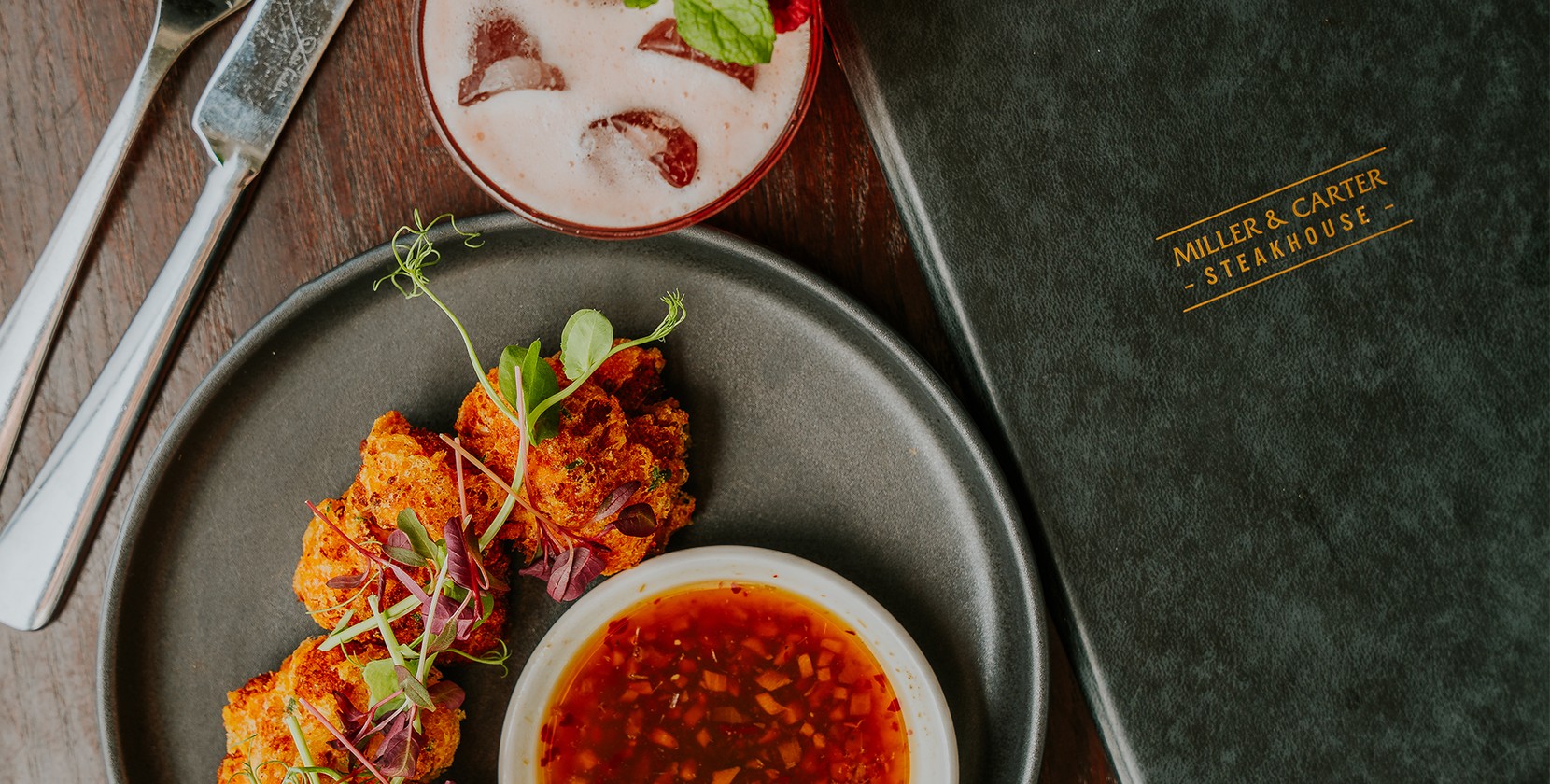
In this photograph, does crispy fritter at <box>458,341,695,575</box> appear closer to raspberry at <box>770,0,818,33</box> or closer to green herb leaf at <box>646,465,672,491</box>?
green herb leaf at <box>646,465,672,491</box>

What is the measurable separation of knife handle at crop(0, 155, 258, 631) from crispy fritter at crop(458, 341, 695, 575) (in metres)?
0.58

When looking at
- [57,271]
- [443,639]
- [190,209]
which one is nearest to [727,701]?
[443,639]

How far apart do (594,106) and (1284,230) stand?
122cm

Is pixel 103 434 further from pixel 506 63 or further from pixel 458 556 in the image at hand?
pixel 506 63

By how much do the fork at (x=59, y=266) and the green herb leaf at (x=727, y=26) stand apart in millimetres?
967

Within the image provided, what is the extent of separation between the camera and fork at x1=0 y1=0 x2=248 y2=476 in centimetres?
176

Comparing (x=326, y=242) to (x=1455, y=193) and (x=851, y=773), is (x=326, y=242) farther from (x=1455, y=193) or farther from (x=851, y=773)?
(x=1455, y=193)

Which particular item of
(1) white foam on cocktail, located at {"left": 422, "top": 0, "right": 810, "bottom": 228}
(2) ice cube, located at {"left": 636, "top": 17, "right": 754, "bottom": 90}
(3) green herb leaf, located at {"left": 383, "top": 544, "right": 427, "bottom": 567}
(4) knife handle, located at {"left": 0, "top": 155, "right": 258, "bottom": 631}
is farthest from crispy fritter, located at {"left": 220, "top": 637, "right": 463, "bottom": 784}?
(2) ice cube, located at {"left": 636, "top": 17, "right": 754, "bottom": 90}

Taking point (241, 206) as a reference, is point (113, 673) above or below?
below

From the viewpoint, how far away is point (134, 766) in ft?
5.58

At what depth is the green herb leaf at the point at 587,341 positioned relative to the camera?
1530mm

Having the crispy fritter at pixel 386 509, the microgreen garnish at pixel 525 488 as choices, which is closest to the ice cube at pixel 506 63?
the microgreen garnish at pixel 525 488

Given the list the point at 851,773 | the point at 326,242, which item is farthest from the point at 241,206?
the point at 851,773

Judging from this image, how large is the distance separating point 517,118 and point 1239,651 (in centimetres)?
152
